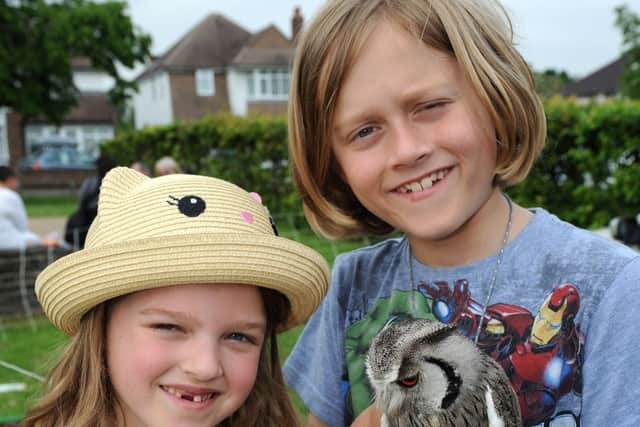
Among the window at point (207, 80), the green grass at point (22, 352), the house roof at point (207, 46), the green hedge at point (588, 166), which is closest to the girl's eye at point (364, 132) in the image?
the green grass at point (22, 352)

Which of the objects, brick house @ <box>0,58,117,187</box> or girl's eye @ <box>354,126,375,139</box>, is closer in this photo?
girl's eye @ <box>354,126,375,139</box>

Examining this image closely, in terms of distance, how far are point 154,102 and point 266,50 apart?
9.07 metres

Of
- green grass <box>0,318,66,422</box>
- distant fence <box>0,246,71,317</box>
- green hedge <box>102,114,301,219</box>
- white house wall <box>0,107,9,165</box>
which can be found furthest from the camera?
white house wall <box>0,107,9,165</box>

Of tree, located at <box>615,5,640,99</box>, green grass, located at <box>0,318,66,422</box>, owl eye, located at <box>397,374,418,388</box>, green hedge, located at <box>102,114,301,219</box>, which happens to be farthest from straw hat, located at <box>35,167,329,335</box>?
tree, located at <box>615,5,640,99</box>

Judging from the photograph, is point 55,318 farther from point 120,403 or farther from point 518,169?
point 518,169

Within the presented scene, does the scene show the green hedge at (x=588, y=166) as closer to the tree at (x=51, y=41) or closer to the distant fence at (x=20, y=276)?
the distant fence at (x=20, y=276)

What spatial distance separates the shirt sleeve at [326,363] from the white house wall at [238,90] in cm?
4125

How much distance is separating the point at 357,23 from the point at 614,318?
87 centimetres

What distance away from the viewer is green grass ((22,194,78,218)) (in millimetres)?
19861

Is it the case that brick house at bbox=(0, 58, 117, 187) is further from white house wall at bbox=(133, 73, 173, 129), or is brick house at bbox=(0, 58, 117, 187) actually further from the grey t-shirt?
the grey t-shirt

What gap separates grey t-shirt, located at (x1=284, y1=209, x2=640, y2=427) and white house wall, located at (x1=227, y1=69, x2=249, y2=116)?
4146cm

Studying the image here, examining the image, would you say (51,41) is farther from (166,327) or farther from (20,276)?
(166,327)

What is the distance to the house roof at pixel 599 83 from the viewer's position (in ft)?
168

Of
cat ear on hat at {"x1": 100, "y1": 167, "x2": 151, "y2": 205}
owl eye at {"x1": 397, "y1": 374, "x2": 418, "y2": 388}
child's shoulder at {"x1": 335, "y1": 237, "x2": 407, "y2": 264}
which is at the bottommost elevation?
owl eye at {"x1": 397, "y1": 374, "x2": 418, "y2": 388}
